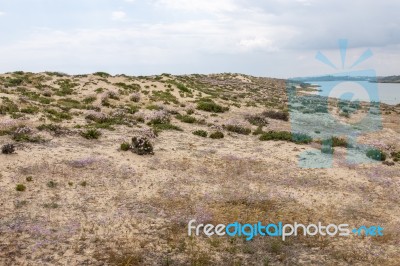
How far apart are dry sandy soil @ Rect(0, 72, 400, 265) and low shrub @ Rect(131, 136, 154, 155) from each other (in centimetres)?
33

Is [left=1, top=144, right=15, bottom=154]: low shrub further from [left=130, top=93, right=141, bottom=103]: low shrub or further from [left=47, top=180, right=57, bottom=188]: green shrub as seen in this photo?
[left=130, top=93, right=141, bottom=103]: low shrub

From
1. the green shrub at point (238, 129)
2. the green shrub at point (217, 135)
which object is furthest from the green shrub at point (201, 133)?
the green shrub at point (238, 129)

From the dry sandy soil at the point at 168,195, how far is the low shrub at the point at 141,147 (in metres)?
0.33

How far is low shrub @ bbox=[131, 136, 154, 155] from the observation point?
2203cm

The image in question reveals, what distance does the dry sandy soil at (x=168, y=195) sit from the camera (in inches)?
516

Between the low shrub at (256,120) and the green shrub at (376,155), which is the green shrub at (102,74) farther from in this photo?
the green shrub at (376,155)

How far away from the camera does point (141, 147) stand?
22.2 metres

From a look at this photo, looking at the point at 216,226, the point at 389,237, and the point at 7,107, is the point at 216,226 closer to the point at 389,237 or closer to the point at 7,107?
the point at 389,237

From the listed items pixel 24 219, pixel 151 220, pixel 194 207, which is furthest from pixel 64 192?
pixel 194 207

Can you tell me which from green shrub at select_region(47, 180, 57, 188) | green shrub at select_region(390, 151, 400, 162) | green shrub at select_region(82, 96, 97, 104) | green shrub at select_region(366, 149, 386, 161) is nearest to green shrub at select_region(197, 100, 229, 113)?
green shrub at select_region(82, 96, 97, 104)

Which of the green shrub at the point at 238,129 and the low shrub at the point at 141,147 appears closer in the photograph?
the low shrub at the point at 141,147

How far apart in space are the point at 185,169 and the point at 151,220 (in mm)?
5901

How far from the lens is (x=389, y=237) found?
48.3 feet

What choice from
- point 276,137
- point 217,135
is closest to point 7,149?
point 217,135
